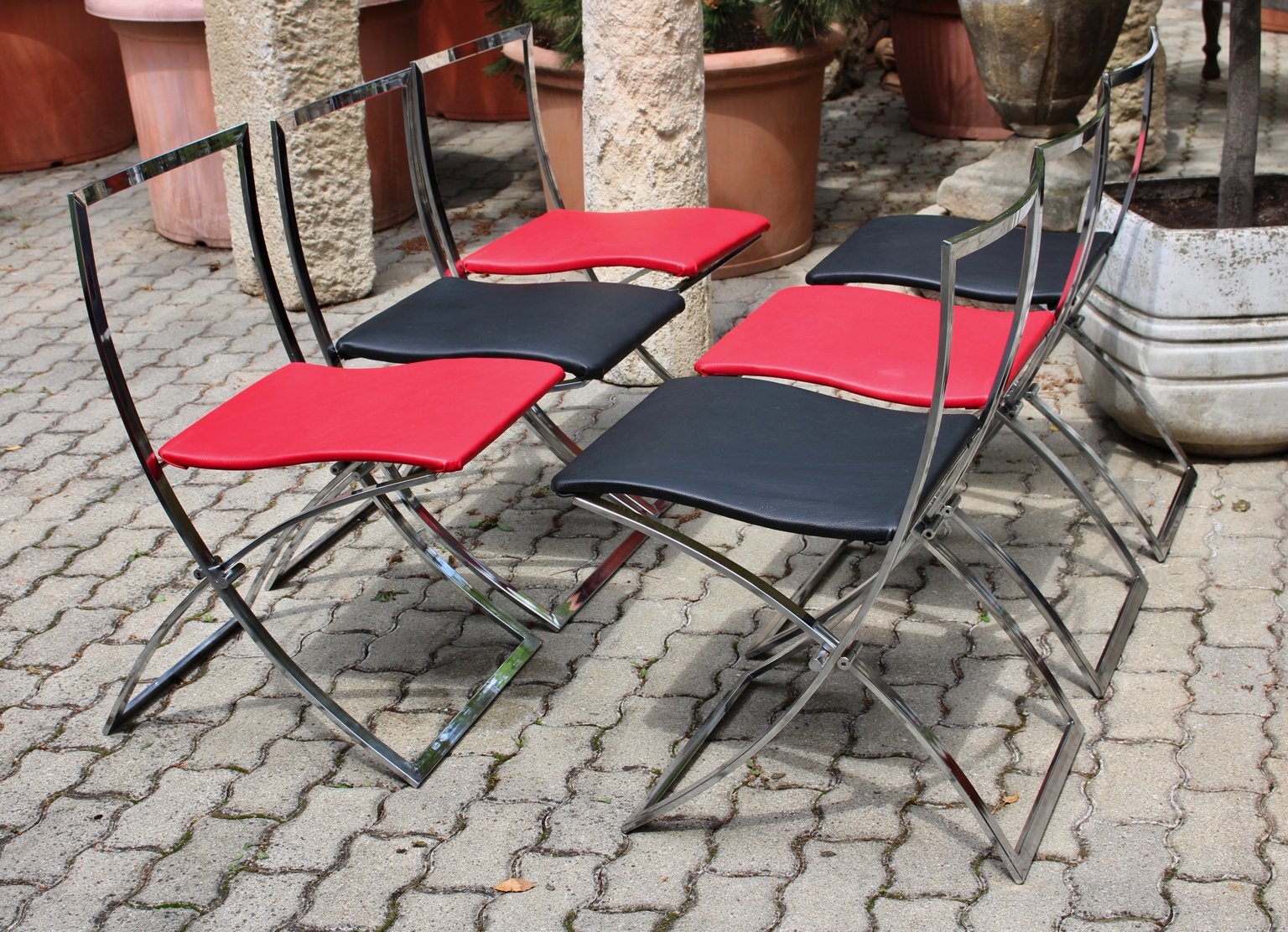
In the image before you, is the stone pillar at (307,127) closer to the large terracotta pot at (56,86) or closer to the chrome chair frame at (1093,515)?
the large terracotta pot at (56,86)

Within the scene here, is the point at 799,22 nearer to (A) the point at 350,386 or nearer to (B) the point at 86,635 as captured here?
(A) the point at 350,386

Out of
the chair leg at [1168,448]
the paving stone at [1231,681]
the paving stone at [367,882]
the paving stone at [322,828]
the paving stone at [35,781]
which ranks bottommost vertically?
Result: the paving stone at [367,882]

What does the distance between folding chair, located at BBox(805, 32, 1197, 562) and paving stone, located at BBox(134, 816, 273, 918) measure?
165 cm

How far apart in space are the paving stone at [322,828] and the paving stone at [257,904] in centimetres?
3

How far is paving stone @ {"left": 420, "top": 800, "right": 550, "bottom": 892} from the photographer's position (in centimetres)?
235

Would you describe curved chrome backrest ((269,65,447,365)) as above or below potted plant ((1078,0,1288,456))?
above

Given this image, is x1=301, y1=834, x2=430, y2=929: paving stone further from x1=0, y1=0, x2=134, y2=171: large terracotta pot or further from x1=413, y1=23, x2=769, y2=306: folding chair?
x1=0, y1=0, x2=134, y2=171: large terracotta pot

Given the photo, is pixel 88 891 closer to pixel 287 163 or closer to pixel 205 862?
pixel 205 862

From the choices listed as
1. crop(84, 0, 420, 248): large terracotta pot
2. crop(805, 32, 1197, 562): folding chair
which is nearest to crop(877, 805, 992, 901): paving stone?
crop(805, 32, 1197, 562): folding chair

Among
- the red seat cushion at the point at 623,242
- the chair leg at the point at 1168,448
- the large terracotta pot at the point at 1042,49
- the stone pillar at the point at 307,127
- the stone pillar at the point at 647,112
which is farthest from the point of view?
the stone pillar at the point at 307,127

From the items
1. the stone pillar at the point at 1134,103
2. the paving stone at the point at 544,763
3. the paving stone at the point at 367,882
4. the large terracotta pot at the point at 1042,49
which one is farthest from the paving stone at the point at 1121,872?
the stone pillar at the point at 1134,103

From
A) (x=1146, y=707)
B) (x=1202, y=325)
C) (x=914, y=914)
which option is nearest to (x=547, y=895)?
(x=914, y=914)

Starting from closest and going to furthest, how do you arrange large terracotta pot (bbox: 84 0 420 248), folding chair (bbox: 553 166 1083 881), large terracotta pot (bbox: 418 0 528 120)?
folding chair (bbox: 553 166 1083 881) < large terracotta pot (bbox: 84 0 420 248) < large terracotta pot (bbox: 418 0 528 120)

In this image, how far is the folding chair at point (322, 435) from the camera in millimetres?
2402
